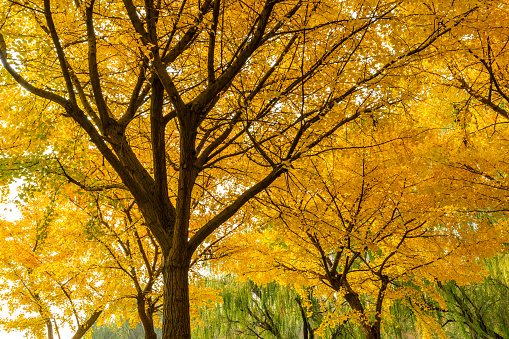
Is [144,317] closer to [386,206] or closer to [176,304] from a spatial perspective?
[176,304]

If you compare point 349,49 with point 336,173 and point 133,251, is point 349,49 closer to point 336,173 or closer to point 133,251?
point 336,173

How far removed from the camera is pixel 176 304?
2.98 meters

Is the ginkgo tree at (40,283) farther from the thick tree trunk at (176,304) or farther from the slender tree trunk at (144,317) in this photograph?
the thick tree trunk at (176,304)

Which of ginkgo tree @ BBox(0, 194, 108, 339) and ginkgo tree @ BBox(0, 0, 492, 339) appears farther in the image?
ginkgo tree @ BBox(0, 194, 108, 339)

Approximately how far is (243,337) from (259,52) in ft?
29.6

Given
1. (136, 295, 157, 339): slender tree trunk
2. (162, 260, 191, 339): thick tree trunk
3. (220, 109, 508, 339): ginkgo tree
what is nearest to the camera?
(162, 260, 191, 339): thick tree trunk

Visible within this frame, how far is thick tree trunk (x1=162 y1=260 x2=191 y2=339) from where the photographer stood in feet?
9.62

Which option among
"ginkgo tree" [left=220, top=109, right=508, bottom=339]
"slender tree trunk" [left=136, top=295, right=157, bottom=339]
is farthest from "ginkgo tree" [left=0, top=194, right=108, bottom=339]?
"ginkgo tree" [left=220, top=109, right=508, bottom=339]

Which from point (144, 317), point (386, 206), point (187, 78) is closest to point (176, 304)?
point (187, 78)

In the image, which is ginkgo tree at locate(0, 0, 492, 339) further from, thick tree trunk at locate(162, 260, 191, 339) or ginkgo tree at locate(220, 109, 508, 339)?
ginkgo tree at locate(220, 109, 508, 339)

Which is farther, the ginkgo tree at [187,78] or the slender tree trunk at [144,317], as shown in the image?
the slender tree trunk at [144,317]

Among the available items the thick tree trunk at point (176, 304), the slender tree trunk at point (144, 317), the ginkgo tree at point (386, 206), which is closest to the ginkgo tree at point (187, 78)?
the thick tree trunk at point (176, 304)

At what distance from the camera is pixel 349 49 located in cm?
350

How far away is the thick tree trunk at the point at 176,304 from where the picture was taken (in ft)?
9.62
